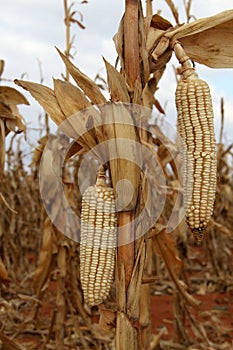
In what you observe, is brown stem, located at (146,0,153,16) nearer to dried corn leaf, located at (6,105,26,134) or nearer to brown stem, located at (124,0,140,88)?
dried corn leaf, located at (6,105,26,134)

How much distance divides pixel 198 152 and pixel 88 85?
1.75 ft

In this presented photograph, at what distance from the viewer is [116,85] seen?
1.66m

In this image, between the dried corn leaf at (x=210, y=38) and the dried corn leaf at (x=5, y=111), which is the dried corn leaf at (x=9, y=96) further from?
the dried corn leaf at (x=210, y=38)

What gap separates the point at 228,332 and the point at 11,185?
4.05 metres

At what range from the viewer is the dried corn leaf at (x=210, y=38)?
1.76 metres

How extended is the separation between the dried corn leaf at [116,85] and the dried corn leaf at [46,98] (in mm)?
282

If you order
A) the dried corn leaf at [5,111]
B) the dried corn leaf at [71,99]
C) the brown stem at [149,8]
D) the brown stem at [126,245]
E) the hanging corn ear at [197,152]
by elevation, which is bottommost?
the brown stem at [126,245]

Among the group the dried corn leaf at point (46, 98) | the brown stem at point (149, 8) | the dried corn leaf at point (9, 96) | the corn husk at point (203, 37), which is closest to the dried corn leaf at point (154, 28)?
the corn husk at point (203, 37)

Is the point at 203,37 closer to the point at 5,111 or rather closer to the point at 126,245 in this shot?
the point at 126,245

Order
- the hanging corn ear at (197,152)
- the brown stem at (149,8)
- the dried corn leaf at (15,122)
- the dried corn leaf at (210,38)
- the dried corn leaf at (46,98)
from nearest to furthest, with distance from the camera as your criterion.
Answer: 1. the hanging corn ear at (197,152)
2. the dried corn leaf at (210,38)
3. the dried corn leaf at (46,98)
4. the dried corn leaf at (15,122)
5. the brown stem at (149,8)

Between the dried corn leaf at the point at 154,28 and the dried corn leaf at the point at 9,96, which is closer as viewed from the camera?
the dried corn leaf at the point at 154,28

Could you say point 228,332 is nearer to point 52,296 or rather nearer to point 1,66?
point 52,296

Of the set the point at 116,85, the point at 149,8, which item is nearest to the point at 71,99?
the point at 116,85

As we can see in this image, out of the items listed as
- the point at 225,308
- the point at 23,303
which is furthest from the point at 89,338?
the point at 225,308
